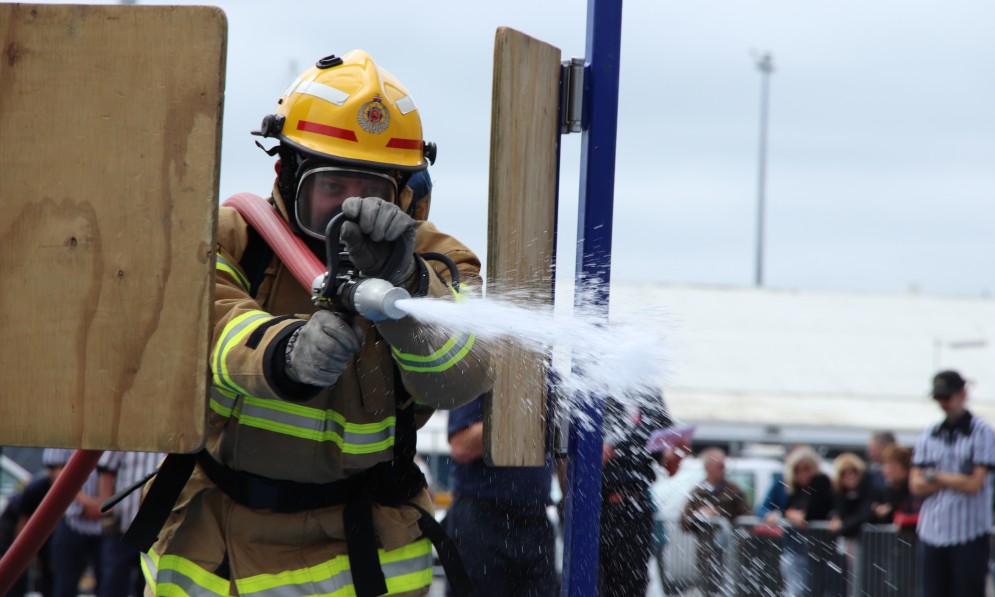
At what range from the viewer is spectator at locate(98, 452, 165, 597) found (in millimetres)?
7473

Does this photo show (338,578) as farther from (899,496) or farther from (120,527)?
(899,496)

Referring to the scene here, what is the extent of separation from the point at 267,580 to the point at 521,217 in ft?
3.39

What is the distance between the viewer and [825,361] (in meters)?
24.8

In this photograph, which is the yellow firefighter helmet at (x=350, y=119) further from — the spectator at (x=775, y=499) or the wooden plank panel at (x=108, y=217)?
the spectator at (x=775, y=499)

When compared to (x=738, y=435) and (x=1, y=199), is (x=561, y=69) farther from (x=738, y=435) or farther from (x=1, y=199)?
(x=738, y=435)

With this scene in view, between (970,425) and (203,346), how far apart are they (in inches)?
261

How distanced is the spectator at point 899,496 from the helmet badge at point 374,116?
304 inches

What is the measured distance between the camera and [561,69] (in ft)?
10.4

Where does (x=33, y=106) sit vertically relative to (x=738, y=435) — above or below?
above

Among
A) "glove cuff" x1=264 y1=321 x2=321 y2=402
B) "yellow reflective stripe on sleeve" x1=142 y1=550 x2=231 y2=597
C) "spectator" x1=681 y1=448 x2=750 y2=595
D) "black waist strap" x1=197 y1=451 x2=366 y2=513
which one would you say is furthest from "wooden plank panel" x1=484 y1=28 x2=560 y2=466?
"spectator" x1=681 y1=448 x2=750 y2=595

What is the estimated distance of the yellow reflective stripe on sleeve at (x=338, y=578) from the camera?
281 centimetres

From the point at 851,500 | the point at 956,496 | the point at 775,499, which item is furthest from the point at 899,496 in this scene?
the point at 956,496

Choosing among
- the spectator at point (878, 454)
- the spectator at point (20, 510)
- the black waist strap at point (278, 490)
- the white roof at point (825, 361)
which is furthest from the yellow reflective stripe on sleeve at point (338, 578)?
the white roof at point (825, 361)

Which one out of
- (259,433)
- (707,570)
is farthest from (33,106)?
(707,570)
